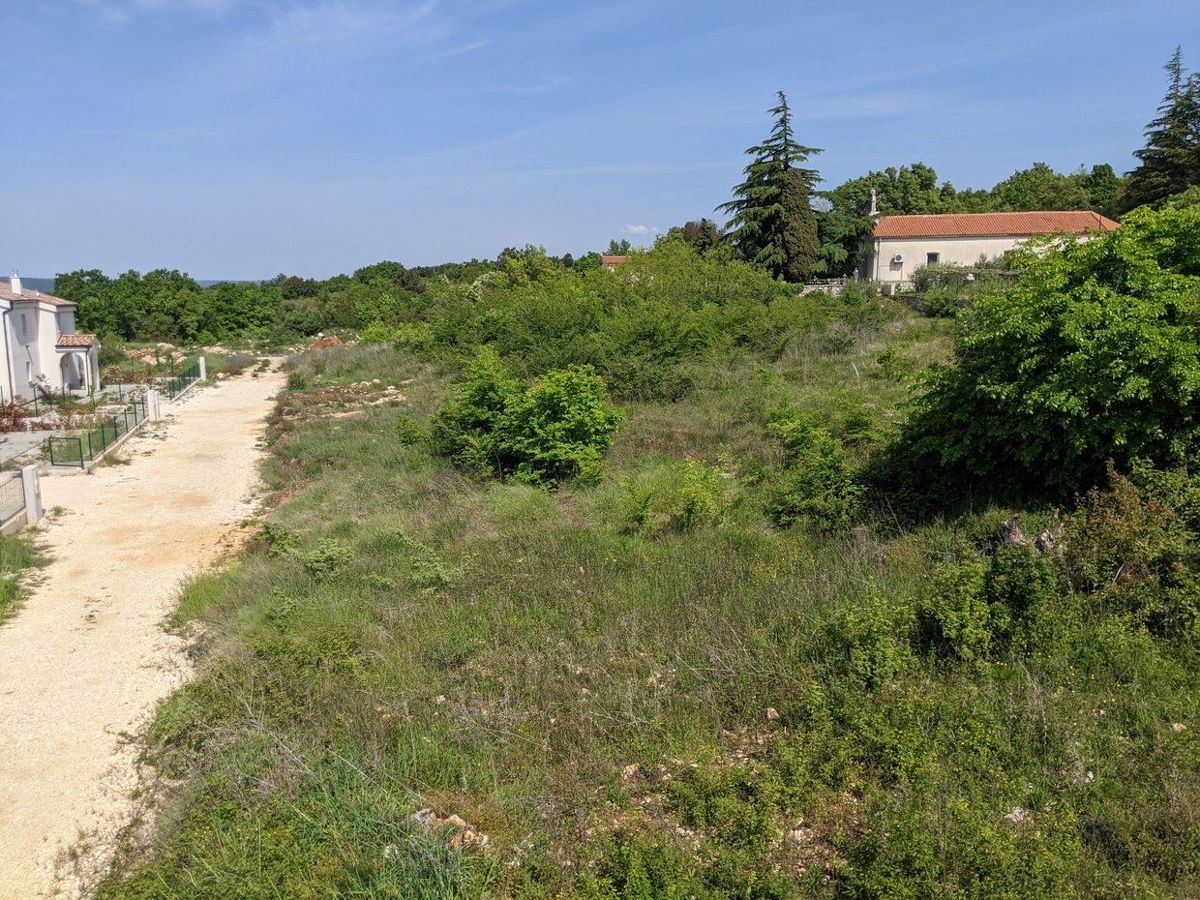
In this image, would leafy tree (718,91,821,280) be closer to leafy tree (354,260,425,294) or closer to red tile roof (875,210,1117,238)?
red tile roof (875,210,1117,238)

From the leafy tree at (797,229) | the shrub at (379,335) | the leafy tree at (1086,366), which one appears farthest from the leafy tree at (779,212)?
the leafy tree at (1086,366)

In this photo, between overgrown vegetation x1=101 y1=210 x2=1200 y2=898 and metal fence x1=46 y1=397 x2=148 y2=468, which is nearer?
overgrown vegetation x1=101 y1=210 x2=1200 y2=898

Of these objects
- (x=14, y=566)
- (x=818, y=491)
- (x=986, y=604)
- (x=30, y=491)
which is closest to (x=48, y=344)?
(x=30, y=491)

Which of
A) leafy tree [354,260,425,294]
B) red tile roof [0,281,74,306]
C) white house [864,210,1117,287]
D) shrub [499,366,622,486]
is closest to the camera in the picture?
shrub [499,366,622,486]

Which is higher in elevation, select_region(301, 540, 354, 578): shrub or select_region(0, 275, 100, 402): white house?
select_region(0, 275, 100, 402): white house

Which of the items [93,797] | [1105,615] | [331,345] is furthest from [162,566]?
[331,345]

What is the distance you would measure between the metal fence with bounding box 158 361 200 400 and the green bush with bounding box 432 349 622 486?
21975 millimetres

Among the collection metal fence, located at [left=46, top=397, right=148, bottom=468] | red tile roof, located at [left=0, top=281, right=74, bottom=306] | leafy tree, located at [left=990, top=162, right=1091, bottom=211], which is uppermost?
leafy tree, located at [left=990, top=162, right=1091, bottom=211]

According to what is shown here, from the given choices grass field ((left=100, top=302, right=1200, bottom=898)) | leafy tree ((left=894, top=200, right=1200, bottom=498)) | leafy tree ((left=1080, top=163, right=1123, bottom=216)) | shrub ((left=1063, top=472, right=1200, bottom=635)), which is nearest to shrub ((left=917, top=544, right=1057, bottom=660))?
grass field ((left=100, top=302, right=1200, bottom=898))

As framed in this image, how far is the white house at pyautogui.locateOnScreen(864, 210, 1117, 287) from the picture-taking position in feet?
142

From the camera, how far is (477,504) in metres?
13.6

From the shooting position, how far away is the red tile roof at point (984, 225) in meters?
43.0

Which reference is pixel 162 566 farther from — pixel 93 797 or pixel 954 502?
pixel 954 502

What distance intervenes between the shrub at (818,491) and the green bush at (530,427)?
3.69 m
